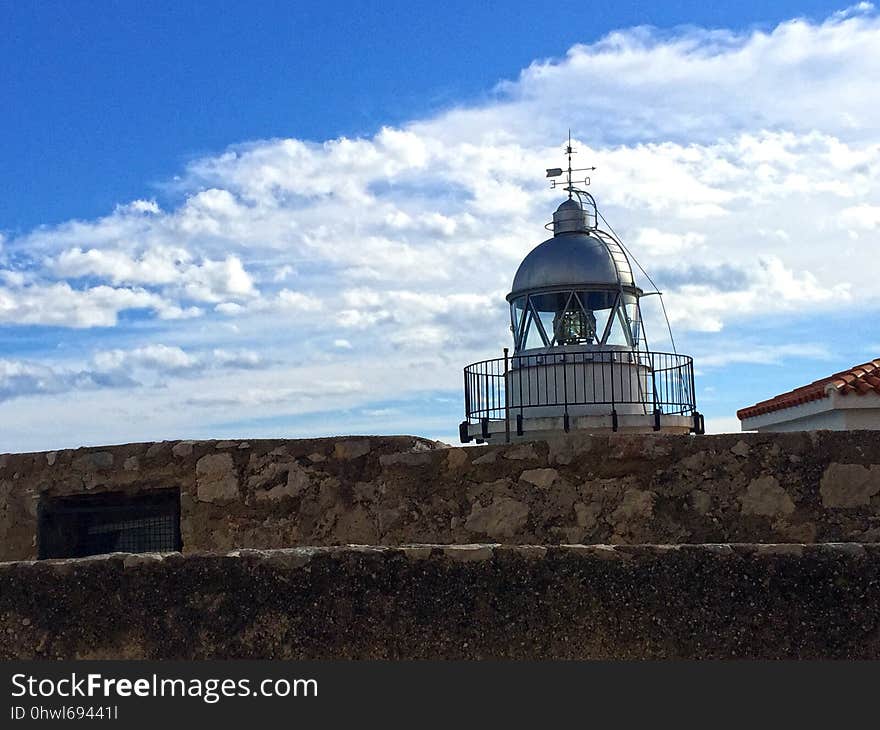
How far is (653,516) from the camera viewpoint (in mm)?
4906

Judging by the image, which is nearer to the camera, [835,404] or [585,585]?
[585,585]

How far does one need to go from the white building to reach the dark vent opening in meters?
5.85

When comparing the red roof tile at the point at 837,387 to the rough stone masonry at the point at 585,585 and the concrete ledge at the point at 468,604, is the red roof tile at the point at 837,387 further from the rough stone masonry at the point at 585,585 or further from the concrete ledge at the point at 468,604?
the concrete ledge at the point at 468,604

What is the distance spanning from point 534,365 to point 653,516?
979 cm

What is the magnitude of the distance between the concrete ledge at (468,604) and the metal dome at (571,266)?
1150 centimetres

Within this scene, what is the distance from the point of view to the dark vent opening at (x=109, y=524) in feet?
Answer: 19.5

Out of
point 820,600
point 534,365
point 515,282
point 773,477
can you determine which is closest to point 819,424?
point 534,365

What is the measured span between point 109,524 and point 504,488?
2.33 meters

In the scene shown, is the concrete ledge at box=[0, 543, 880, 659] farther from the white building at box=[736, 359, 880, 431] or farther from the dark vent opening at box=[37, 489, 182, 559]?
the white building at box=[736, 359, 880, 431]

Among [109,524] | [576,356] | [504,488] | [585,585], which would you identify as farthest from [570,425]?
[585,585]

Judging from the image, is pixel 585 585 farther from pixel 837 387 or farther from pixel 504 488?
pixel 837 387

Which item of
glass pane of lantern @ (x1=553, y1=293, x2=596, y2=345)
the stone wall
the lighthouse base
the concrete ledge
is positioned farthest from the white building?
the concrete ledge

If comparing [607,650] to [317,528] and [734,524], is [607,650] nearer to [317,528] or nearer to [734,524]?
[734,524]

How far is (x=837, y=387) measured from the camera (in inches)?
413
